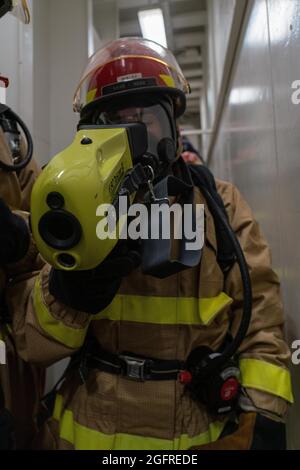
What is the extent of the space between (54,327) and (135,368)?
0.63 ft

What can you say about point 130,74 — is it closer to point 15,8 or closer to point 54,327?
point 15,8

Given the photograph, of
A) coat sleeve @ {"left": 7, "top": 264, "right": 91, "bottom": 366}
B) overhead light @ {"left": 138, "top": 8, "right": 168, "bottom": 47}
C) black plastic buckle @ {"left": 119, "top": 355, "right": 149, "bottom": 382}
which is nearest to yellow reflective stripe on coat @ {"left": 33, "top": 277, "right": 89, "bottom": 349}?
coat sleeve @ {"left": 7, "top": 264, "right": 91, "bottom": 366}

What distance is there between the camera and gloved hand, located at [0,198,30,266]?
0.61 meters

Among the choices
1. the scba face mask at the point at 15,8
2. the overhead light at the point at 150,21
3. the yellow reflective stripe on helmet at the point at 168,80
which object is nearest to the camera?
the scba face mask at the point at 15,8

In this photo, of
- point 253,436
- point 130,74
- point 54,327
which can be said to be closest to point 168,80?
point 130,74

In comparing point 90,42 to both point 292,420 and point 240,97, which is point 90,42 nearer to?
point 240,97

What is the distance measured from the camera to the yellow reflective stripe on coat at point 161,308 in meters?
0.68

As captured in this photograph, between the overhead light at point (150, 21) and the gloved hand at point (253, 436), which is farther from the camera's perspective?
the overhead light at point (150, 21)

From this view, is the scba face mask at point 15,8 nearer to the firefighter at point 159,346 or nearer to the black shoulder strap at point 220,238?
the firefighter at point 159,346

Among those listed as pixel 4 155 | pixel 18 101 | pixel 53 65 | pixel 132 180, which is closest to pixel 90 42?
pixel 53 65

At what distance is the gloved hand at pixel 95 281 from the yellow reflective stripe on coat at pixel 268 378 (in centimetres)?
34

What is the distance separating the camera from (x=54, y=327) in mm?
595

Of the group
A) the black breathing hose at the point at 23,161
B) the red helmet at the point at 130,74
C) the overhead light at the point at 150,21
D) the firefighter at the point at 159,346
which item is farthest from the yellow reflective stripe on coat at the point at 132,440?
the overhead light at the point at 150,21

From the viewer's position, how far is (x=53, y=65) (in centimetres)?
102
